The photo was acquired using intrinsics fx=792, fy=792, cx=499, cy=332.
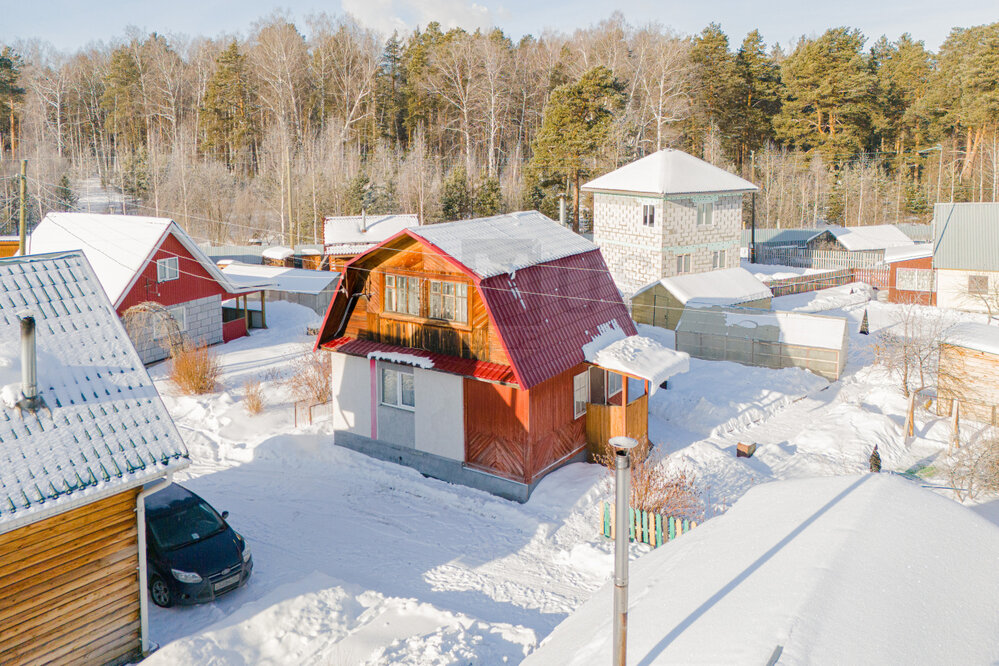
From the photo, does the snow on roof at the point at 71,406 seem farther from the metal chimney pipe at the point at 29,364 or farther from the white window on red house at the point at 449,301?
the white window on red house at the point at 449,301

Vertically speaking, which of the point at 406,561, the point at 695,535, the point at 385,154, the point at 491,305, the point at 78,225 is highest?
the point at 385,154

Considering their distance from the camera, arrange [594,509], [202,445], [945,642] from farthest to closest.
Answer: [202,445] → [594,509] → [945,642]

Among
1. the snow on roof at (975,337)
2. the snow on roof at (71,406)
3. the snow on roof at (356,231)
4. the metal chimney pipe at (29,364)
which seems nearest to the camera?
the snow on roof at (71,406)

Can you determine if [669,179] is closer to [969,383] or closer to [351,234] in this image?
[351,234]

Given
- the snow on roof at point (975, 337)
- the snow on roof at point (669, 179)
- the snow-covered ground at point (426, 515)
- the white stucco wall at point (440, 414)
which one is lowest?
the snow-covered ground at point (426, 515)

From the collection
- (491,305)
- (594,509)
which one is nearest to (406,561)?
(594,509)

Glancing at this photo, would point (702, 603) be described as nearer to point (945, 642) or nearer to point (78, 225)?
point (945, 642)

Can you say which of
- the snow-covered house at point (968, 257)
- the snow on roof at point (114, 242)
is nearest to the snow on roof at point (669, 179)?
the snow-covered house at point (968, 257)

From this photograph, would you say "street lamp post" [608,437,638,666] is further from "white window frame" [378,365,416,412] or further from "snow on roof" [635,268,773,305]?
"snow on roof" [635,268,773,305]
